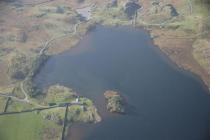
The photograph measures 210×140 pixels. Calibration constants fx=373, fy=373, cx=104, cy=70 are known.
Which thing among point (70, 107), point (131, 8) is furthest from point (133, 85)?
point (131, 8)

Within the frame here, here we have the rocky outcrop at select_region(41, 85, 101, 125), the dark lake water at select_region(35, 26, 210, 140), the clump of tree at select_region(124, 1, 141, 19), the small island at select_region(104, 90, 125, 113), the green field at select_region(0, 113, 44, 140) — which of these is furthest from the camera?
the clump of tree at select_region(124, 1, 141, 19)

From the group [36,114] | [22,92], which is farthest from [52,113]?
[22,92]

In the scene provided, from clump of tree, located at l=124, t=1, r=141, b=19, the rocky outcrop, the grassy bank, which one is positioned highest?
clump of tree, located at l=124, t=1, r=141, b=19

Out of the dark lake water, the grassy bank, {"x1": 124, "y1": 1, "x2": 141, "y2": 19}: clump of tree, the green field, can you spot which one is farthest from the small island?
{"x1": 124, "y1": 1, "x2": 141, "y2": 19}: clump of tree

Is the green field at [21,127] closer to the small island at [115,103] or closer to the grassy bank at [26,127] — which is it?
the grassy bank at [26,127]

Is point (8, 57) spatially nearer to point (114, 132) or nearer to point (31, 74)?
point (31, 74)

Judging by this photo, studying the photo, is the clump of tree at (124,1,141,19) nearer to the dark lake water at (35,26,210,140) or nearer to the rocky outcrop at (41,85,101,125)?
the dark lake water at (35,26,210,140)

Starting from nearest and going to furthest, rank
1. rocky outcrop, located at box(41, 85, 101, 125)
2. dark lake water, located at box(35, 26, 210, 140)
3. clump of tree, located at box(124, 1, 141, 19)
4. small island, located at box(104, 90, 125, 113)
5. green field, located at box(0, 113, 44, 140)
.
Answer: green field, located at box(0, 113, 44, 140) → dark lake water, located at box(35, 26, 210, 140) → rocky outcrop, located at box(41, 85, 101, 125) → small island, located at box(104, 90, 125, 113) → clump of tree, located at box(124, 1, 141, 19)
